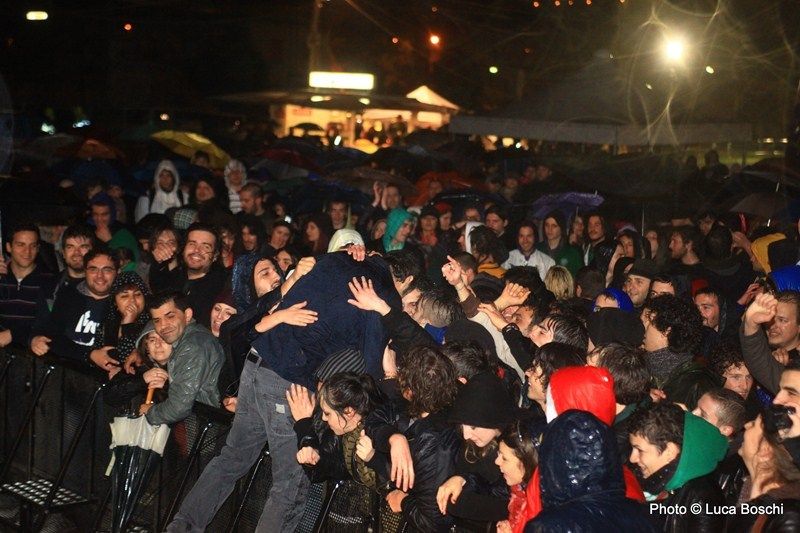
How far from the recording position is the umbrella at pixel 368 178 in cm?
1564

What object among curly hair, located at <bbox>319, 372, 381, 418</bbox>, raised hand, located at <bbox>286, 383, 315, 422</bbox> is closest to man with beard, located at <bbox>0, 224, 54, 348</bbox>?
raised hand, located at <bbox>286, 383, 315, 422</bbox>

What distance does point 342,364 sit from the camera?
19.9 feet

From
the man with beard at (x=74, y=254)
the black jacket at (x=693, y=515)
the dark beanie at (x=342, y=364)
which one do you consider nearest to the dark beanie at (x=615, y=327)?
the dark beanie at (x=342, y=364)

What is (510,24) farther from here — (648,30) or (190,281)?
(190,281)

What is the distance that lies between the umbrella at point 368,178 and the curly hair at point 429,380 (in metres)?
10.2

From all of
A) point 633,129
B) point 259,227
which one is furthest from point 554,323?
point 633,129

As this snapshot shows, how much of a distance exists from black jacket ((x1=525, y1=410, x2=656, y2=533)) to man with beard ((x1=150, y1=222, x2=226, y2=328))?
5.82m

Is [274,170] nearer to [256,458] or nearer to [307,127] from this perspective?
[256,458]

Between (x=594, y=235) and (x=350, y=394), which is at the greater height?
(x=594, y=235)

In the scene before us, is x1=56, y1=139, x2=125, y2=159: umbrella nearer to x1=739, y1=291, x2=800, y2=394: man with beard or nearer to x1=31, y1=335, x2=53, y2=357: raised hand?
x1=31, y1=335, x2=53, y2=357: raised hand

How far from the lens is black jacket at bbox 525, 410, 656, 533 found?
3535 millimetres

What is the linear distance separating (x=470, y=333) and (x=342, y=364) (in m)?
1.33

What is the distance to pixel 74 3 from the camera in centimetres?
3938

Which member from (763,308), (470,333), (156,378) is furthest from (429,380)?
(156,378)
